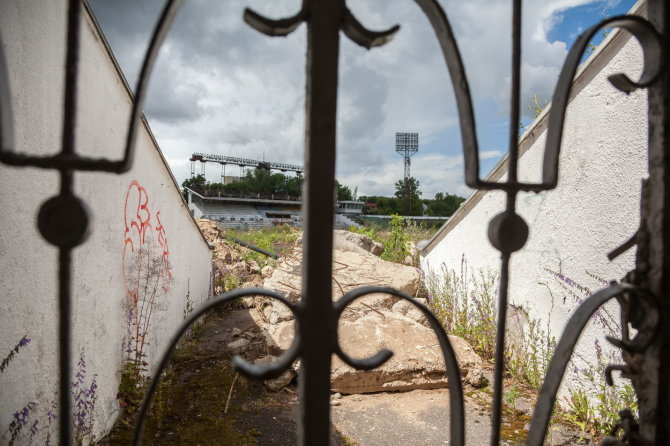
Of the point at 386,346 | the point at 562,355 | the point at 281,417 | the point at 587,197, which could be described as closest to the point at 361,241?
the point at 386,346

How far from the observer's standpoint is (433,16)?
76 centimetres

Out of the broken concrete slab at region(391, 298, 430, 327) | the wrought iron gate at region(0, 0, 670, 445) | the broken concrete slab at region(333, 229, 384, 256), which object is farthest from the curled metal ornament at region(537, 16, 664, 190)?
the broken concrete slab at region(333, 229, 384, 256)

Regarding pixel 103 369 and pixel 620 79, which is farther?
pixel 103 369

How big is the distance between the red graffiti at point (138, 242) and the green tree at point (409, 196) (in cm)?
3385

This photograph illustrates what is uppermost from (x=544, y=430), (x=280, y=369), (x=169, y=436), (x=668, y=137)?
(x=668, y=137)

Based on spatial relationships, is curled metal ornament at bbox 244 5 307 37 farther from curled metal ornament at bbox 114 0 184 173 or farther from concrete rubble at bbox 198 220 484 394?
concrete rubble at bbox 198 220 484 394

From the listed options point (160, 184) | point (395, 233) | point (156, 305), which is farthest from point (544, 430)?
point (395, 233)

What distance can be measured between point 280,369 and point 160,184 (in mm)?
3542

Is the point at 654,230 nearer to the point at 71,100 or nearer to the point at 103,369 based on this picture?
the point at 71,100

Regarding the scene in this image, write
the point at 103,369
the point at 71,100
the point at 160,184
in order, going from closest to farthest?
1. the point at 71,100
2. the point at 103,369
3. the point at 160,184

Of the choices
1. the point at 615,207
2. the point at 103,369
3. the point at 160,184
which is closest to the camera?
the point at 103,369

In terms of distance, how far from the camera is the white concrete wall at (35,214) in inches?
58.9

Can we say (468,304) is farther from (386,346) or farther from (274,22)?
(274,22)

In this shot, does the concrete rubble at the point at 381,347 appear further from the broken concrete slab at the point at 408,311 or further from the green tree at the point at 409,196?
the green tree at the point at 409,196
